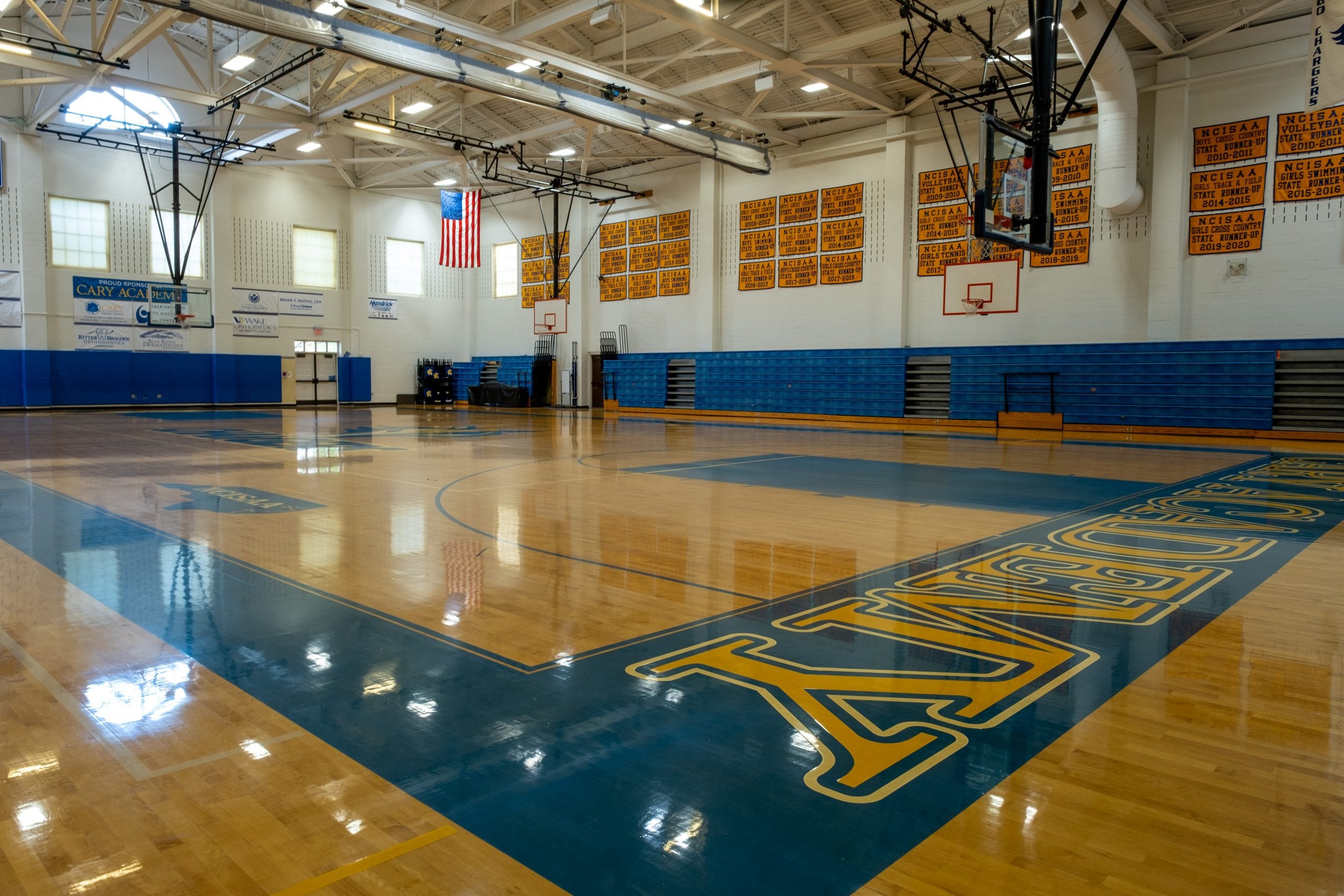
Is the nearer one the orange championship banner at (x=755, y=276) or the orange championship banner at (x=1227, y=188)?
the orange championship banner at (x=1227, y=188)

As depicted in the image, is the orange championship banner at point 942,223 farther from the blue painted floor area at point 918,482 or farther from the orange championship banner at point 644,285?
the blue painted floor area at point 918,482

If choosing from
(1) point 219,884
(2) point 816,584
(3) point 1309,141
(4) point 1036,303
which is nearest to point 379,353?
(4) point 1036,303

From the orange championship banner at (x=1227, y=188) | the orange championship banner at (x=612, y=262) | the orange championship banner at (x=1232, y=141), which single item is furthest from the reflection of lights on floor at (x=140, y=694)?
the orange championship banner at (x=612, y=262)

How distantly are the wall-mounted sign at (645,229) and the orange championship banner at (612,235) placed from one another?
390 millimetres

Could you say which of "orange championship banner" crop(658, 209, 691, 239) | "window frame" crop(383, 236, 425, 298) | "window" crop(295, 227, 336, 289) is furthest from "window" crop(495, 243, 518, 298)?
"orange championship banner" crop(658, 209, 691, 239)

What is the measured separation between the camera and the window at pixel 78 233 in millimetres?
22719

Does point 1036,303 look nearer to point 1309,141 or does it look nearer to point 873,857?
point 1309,141

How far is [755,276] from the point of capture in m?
22.1

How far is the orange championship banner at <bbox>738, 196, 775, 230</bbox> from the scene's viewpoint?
2181 cm

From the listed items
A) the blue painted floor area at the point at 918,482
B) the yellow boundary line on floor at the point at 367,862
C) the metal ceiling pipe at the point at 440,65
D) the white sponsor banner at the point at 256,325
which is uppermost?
the metal ceiling pipe at the point at 440,65

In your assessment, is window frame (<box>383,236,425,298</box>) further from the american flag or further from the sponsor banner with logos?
the american flag

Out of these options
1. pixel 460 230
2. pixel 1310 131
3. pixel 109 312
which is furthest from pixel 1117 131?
pixel 109 312

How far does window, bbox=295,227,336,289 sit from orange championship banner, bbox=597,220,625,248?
28.8 feet

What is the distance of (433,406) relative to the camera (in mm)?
28562
